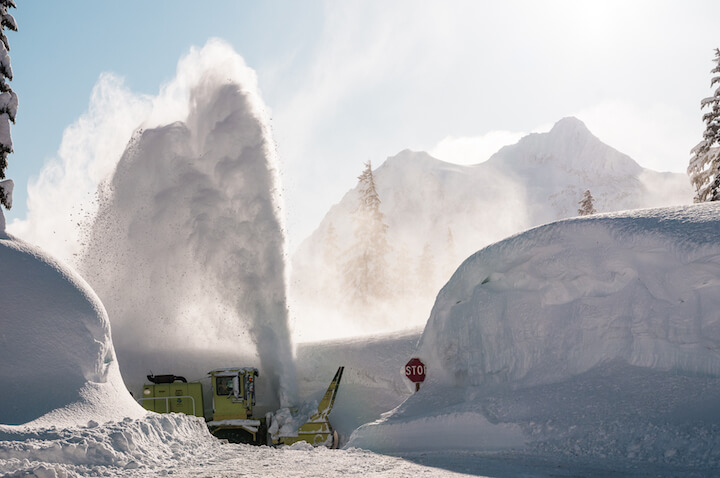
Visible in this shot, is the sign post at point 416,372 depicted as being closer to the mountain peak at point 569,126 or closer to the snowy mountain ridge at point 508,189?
the snowy mountain ridge at point 508,189

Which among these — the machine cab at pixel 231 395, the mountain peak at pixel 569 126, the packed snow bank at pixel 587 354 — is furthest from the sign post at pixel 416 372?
the mountain peak at pixel 569 126

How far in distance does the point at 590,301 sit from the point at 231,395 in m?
10.5

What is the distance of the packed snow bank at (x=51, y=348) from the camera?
8672 mm

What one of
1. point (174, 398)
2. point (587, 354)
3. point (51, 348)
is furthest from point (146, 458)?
point (174, 398)

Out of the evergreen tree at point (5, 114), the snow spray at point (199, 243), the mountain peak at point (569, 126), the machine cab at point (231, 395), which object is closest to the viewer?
the evergreen tree at point (5, 114)

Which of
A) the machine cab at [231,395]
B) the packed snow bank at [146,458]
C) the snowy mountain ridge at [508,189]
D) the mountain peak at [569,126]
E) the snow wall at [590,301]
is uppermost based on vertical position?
the mountain peak at [569,126]

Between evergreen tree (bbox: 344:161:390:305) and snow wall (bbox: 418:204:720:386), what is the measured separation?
26.8 metres

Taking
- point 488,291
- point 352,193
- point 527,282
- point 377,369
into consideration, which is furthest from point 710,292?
point 352,193

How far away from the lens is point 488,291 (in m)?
12.3

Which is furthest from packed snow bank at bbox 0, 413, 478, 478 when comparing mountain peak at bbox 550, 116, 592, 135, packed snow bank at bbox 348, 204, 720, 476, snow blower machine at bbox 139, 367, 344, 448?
mountain peak at bbox 550, 116, 592, 135

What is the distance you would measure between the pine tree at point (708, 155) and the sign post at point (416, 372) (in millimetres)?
14135

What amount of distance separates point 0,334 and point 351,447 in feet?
20.6

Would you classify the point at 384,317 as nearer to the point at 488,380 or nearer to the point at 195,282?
the point at 195,282

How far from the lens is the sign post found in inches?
511
